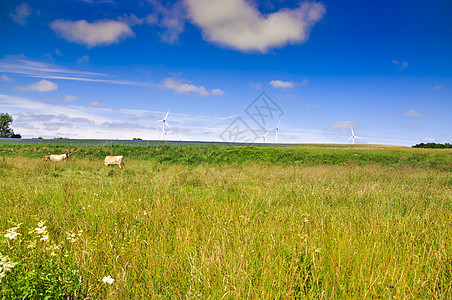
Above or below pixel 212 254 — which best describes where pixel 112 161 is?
below

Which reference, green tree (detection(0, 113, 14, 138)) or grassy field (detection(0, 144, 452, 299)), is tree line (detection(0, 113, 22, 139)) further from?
grassy field (detection(0, 144, 452, 299))

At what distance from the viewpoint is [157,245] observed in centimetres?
313

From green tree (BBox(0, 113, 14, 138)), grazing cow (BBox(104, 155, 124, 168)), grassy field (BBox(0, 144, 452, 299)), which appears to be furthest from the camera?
green tree (BBox(0, 113, 14, 138))

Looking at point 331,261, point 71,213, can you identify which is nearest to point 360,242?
point 331,261

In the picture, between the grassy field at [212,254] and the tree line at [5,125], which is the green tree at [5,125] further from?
the grassy field at [212,254]

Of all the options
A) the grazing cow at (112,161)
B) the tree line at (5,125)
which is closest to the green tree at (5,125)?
the tree line at (5,125)

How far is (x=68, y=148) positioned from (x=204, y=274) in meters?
33.6

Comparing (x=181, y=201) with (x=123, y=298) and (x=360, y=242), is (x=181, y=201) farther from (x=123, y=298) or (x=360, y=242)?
(x=360, y=242)

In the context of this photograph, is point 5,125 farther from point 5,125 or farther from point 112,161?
point 112,161

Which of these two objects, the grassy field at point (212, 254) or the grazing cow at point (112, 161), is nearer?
the grassy field at point (212, 254)

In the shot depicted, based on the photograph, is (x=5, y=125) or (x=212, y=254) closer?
(x=212, y=254)

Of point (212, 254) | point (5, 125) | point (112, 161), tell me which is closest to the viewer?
point (212, 254)

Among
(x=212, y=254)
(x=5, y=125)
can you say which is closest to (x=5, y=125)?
(x=5, y=125)

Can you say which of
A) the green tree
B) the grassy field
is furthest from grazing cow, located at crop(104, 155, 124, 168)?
the green tree
